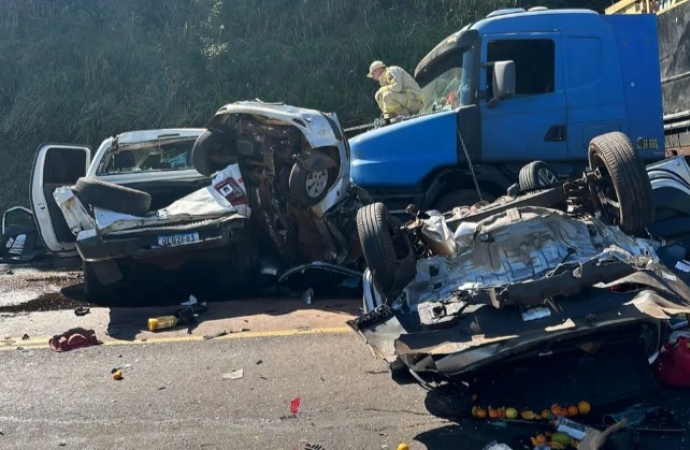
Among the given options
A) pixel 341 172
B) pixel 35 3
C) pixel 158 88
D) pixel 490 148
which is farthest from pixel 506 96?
pixel 35 3

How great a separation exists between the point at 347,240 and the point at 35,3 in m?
14.2

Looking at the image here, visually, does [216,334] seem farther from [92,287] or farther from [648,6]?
[648,6]

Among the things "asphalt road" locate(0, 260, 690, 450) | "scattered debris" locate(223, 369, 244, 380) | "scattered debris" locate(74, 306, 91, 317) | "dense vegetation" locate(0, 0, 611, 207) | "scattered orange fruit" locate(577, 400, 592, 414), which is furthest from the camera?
"dense vegetation" locate(0, 0, 611, 207)

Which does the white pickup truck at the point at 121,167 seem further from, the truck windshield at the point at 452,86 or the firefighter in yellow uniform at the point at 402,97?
the truck windshield at the point at 452,86

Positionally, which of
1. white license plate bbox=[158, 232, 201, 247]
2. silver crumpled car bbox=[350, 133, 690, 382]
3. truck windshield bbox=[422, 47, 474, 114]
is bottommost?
white license plate bbox=[158, 232, 201, 247]

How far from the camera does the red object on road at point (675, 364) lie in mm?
4242

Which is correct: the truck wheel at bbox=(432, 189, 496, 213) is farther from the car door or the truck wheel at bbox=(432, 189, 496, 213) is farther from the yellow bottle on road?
the car door

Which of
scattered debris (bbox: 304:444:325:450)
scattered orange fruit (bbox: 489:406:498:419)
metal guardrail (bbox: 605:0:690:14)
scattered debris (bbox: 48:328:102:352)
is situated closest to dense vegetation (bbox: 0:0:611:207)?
metal guardrail (bbox: 605:0:690:14)

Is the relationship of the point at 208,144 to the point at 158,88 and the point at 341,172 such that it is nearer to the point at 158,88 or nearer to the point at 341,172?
the point at 341,172

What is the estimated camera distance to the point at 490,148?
768cm

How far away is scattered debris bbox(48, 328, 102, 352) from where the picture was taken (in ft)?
19.8

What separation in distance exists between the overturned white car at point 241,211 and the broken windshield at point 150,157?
58.1 inches

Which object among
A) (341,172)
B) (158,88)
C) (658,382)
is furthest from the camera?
(158,88)

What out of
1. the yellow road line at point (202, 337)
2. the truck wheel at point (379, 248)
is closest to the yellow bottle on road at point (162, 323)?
the yellow road line at point (202, 337)
